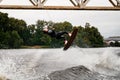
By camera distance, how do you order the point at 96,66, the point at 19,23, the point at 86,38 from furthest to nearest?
the point at 86,38 < the point at 19,23 < the point at 96,66

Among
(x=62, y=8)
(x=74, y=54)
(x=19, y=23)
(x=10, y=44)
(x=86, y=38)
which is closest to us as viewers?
(x=62, y=8)

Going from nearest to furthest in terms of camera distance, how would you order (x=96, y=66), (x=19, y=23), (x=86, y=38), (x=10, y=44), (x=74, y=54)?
(x=96, y=66) < (x=74, y=54) < (x=10, y=44) < (x=19, y=23) < (x=86, y=38)

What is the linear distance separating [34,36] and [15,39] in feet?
16.4

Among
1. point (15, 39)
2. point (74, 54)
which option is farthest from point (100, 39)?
point (74, 54)

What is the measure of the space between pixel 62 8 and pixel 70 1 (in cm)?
74

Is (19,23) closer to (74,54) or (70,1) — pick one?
(74,54)

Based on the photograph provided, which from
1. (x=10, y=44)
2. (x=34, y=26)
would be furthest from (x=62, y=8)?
(x=34, y=26)

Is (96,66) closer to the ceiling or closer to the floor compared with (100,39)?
closer to the ceiling

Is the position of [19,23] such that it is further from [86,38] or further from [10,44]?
[86,38]

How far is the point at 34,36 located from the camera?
82188 millimetres

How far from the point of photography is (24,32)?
81.9m

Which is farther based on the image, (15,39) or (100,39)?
(100,39)

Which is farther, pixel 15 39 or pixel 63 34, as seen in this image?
pixel 15 39

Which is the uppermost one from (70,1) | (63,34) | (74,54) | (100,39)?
(70,1)
